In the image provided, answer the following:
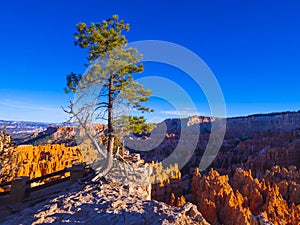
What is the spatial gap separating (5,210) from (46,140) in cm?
10029

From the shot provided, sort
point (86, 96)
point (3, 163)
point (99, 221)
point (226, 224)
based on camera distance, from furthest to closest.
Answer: point (226, 224)
point (3, 163)
point (86, 96)
point (99, 221)

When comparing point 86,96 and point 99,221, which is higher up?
point 86,96

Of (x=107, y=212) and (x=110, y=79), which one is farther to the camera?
(x=110, y=79)

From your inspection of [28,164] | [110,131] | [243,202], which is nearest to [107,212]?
[110,131]

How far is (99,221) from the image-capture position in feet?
15.9

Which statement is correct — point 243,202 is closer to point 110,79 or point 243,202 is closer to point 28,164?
point 110,79

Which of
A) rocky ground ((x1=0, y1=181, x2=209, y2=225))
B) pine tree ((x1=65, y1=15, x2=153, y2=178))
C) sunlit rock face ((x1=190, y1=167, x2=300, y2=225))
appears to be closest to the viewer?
rocky ground ((x1=0, y1=181, x2=209, y2=225))

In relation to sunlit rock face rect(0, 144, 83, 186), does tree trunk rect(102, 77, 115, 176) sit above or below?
above

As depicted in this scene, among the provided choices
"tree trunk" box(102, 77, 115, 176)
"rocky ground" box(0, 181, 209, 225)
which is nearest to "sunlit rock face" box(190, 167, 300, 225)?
"tree trunk" box(102, 77, 115, 176)

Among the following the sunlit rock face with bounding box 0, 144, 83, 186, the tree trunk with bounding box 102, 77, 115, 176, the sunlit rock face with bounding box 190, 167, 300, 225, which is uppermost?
the tree trunk with bounding box 102, 77, 115, 176

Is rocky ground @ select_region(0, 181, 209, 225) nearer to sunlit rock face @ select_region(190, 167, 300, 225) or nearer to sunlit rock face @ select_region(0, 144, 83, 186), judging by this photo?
sunlit rock face @ select_region(0, 144, 83, 186)

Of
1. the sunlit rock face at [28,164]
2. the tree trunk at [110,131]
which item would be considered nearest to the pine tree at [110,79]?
the tree trunk at [110,131]

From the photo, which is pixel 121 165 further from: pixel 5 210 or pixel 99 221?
pixel 99 221

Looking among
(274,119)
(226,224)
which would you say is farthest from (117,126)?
(274,119)
